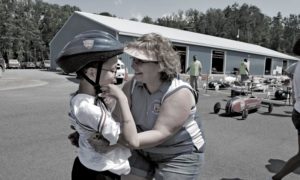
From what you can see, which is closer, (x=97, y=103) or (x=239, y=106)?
(x=97, y=103)

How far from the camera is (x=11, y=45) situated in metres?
57.6

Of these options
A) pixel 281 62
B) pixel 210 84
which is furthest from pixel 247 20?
pixel 210 84

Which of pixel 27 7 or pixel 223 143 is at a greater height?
pixel 27 7

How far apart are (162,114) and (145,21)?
317 feet

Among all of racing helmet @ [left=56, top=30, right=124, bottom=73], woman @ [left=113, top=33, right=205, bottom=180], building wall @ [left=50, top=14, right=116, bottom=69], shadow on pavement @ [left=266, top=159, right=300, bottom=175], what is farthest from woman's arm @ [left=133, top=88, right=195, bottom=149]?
building wall @ [left=50, top=14, right=116, bottom=69]

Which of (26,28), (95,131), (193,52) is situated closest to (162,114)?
(95,131)

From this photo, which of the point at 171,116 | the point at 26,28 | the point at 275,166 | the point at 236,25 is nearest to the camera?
the point at 171,116

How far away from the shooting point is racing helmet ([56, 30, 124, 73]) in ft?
5.51

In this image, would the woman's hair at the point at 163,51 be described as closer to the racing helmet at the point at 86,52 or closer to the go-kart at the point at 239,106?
the racing helmet at the point at 86,52

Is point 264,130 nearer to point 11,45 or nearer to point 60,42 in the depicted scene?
point 60,42

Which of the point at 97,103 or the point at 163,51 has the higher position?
the point at 163,51

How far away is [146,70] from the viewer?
6.97 feet

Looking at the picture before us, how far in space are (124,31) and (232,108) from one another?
57.8 ft

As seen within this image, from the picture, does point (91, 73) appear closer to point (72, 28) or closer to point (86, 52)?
point (86, 52)
